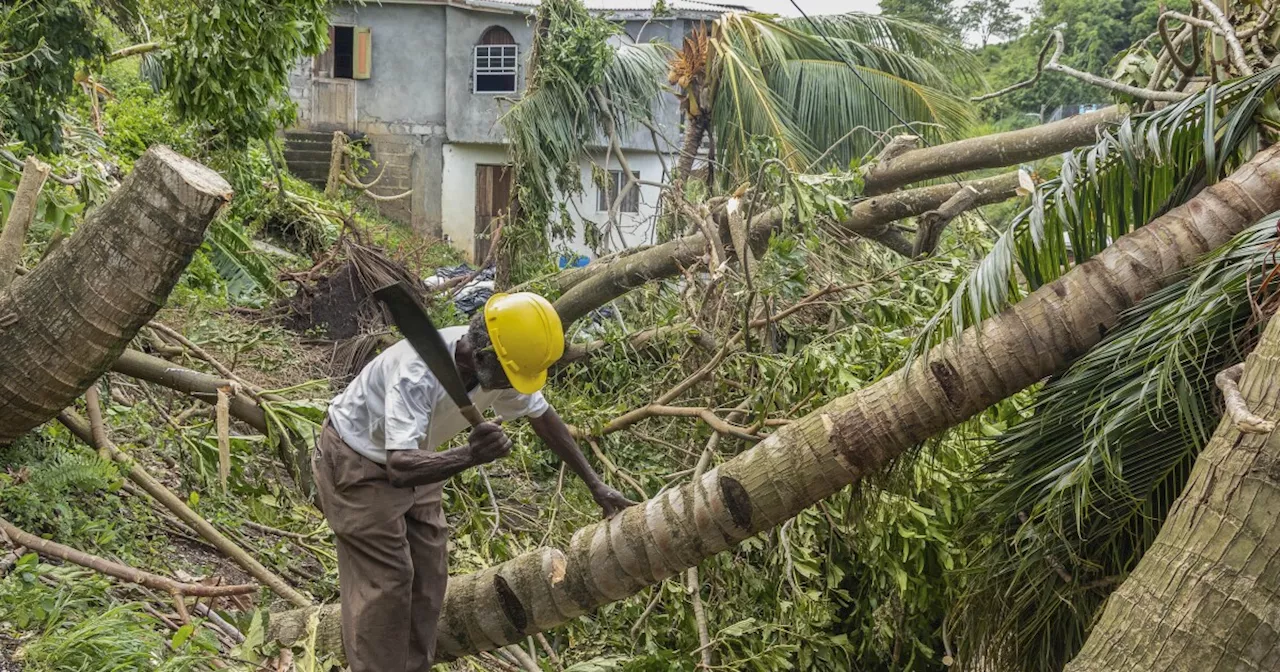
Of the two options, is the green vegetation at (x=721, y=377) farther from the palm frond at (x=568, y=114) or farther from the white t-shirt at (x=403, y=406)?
the white t-shirt at (x=403, y=406)

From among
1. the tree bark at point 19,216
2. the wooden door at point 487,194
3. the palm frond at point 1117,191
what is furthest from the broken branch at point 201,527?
the wooden door at point 487,194

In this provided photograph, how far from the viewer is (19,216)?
405 centimetres

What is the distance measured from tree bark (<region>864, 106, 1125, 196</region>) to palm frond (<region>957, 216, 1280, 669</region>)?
106 inches

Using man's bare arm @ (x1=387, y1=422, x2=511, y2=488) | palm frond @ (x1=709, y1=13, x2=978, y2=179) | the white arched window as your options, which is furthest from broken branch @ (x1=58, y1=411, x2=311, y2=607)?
the white arched window

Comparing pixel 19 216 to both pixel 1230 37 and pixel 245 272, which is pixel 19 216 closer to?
pixel 1230 37

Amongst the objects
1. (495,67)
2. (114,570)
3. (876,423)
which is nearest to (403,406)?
(114,570)

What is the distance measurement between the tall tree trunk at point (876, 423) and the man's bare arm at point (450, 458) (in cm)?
61

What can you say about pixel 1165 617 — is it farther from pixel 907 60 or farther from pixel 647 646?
pixel 907 60

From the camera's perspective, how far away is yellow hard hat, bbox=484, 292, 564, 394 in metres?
3.57

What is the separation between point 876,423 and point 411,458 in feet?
4.54

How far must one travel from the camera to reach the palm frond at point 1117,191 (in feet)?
10.6

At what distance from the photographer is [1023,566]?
11.1ft

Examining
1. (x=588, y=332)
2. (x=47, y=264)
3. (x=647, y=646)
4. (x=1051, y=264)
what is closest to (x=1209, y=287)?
(x=1051, y=264)

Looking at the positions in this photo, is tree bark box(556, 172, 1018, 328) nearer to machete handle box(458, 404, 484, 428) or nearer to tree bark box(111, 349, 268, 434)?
tree bark box(111, 349, 268, 434)
